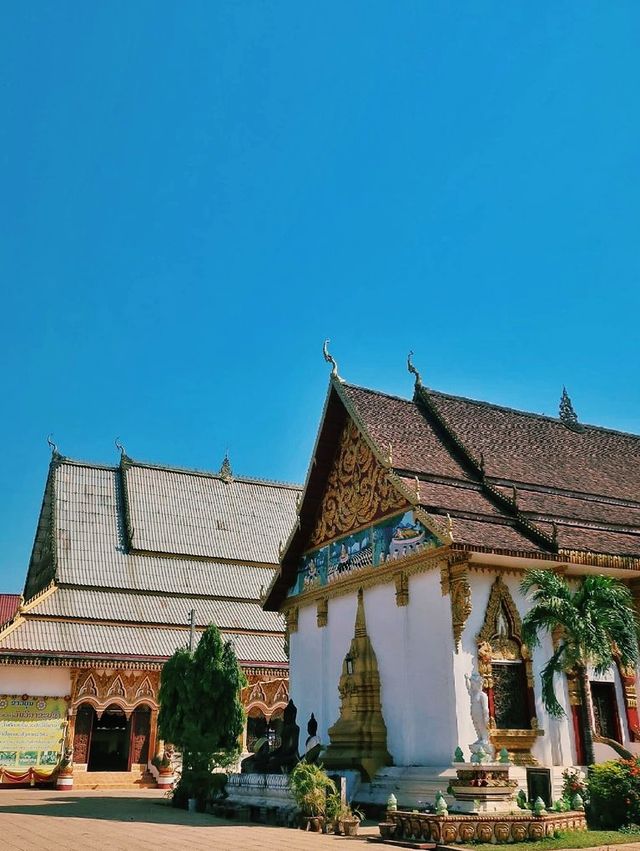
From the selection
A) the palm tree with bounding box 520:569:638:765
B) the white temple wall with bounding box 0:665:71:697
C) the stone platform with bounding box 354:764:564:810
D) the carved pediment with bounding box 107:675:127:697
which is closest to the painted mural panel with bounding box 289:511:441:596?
the palm tree with bounding box 520:569:638:765

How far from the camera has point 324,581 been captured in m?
18.8

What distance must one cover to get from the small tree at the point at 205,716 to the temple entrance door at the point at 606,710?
6.75 meters

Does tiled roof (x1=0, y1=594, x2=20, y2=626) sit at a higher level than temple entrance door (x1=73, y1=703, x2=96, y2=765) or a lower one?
higher

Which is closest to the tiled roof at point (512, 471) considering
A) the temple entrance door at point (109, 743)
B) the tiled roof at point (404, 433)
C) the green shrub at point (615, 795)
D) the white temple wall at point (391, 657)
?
the tiled roof at point (404, 433)

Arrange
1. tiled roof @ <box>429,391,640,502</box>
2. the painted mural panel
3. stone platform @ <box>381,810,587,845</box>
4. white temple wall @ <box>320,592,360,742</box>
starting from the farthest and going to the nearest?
tiled roof @ <box>429,391,640,502</box>, white temple wall @ <box>320,592,360,742</box>, the painted mural panel, stone platform @ <box>381,810,587,845</box>

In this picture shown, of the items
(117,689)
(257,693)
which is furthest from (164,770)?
(257,693)

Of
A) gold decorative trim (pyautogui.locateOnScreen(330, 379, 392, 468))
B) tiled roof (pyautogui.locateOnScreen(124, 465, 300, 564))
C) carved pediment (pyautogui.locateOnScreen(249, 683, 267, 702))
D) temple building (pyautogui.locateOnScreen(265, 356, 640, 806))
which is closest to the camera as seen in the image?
temple building (pyautogui.locateOnScreen(265, 356, 640, 806))

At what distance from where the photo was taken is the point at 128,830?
1184cm

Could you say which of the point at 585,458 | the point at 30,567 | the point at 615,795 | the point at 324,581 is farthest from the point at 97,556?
the point at 615,795

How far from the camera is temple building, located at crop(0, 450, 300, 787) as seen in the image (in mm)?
22781

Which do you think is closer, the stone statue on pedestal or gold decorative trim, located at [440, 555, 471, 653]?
gold decorative trim, located at [440, 555, 471, 653]

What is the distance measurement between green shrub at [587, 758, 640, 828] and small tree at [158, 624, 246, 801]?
7.26 metres

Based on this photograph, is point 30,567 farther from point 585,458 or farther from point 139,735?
point 585,458

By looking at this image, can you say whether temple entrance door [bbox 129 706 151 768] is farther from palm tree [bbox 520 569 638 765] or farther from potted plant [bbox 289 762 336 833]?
palm tree [bbox 520 569 638 765]
